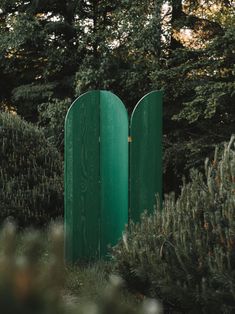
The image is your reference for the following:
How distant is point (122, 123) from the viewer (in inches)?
214

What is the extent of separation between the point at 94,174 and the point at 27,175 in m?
1.82

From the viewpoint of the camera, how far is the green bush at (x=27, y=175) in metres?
6.90

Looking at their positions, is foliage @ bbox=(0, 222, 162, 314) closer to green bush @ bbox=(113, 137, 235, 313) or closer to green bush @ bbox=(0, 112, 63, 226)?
green bush @ bbox=(113, 137, 235, 313)

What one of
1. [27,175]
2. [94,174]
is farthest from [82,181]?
[27,175]

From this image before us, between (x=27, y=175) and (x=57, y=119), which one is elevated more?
(x=57, y=119)

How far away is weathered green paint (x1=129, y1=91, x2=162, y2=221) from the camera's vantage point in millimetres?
5496

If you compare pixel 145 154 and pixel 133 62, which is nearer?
pixel 145 154

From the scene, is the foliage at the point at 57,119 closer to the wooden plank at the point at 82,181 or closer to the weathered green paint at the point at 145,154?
the weathered green paint at the point at 145,154

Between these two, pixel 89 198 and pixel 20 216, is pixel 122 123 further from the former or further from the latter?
pixel 20 216

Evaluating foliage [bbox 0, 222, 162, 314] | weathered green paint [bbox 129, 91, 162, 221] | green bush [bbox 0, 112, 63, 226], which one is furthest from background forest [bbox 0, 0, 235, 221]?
foliage [bbox 0, 222, 162, 314]

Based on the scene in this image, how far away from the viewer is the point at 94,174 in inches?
214

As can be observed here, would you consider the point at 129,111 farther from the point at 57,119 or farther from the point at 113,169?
the point at 113,169

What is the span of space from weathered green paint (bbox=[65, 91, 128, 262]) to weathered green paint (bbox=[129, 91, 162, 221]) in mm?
111

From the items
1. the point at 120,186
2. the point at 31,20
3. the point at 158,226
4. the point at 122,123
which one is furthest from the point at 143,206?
the point at 31,20
